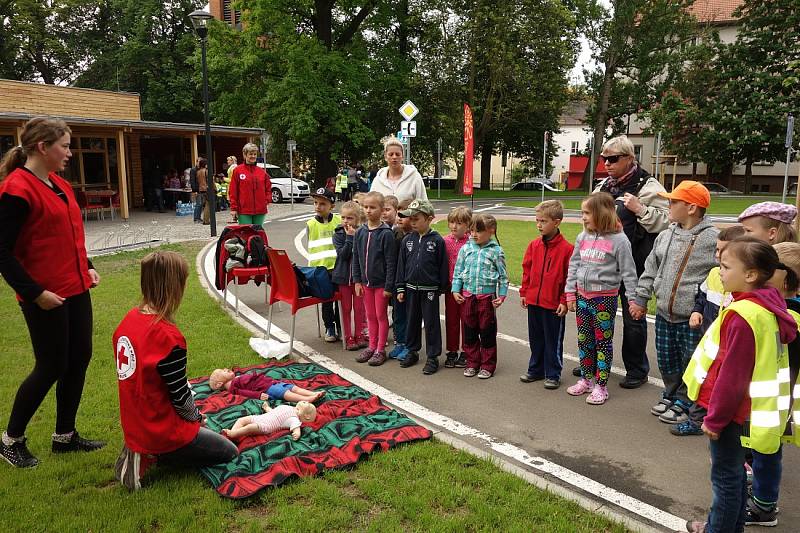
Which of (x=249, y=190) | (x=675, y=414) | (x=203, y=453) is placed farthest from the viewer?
(x=249, y=190)

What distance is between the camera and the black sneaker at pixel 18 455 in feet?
13.2

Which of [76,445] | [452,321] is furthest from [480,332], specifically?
[76,445]

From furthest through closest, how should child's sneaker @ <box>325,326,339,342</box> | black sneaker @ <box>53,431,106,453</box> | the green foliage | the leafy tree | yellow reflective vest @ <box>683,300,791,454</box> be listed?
1. the leafy tree
2. the green foliage
3. child's sneaker @ <box>325,326,339,342</box>
4. black sneaker @ <box>53,431,106,453</box>
5. yellow reflective vest @ <box>683,300,791,454</box>

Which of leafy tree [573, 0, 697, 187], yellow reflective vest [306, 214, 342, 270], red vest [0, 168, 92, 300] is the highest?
leafy tree [573, 0, 697, 187]

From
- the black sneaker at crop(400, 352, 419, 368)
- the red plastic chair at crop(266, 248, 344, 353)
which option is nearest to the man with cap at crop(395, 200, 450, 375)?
the black sneaker at crop(400, 352, 419, 368)

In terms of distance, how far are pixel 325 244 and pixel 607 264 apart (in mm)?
3393

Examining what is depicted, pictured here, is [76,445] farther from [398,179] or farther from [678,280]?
[678,280]

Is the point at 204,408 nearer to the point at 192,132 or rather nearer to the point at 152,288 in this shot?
the point at 152,288

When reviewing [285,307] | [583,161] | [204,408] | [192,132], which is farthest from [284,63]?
[583,161]

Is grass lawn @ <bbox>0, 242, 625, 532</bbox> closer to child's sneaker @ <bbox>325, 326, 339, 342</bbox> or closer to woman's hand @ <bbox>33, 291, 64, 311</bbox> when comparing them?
woman's hand @ <bbox>33, 291, 64, 311</bbox>

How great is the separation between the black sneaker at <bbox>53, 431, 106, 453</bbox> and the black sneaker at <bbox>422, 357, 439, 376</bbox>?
2.95m

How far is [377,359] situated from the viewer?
252 inches

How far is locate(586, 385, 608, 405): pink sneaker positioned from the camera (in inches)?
207

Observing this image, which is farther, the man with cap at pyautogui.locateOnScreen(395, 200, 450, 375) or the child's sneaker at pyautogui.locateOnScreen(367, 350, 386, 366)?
the child's sneaker at pyautogui.locateOnScreen(367, 350, 386, 366)
